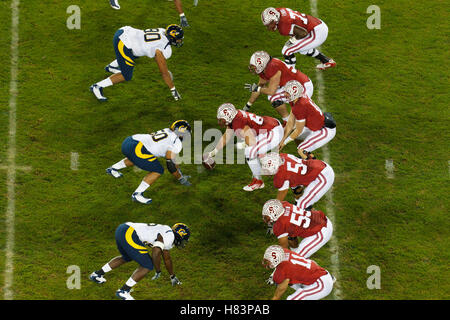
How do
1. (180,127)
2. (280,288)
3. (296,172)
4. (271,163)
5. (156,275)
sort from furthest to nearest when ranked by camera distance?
(180,127)
(296,172)
(271,163)
(156,275)
(280,288)

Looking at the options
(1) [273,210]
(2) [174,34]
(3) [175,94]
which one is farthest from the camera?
(3) [175,94]

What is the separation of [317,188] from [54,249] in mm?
4273

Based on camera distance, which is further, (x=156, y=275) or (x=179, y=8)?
(x=179, y=8)

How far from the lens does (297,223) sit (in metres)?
11.2

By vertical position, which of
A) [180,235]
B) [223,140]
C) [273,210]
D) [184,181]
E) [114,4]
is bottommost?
[180,235]

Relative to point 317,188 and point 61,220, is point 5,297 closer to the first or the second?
point 61,220

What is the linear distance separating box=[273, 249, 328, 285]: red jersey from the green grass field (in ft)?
2.53

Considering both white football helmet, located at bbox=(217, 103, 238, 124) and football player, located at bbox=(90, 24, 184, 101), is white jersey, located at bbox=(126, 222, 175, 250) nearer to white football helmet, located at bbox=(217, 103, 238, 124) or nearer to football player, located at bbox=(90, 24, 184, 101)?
white football helmet, located at bbox=(217, 103, 238, 124)

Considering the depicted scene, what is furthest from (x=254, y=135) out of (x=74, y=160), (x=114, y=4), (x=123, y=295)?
(x=114, y=4)

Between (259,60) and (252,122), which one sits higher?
(259,60)

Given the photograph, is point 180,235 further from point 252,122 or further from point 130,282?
point 252,122

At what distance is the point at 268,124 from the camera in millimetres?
12719

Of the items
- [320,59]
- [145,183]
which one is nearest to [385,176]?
[320,59]

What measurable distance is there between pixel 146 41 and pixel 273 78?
95.2 inches
